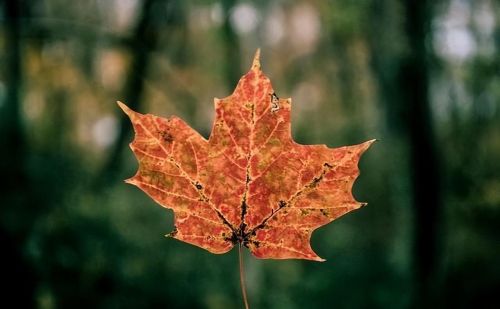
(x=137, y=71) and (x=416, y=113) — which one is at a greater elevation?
(x=137, y=71)

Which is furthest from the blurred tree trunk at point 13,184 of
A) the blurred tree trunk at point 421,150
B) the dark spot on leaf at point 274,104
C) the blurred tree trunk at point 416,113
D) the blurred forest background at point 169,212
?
the blurred tree trunk at point 421,150

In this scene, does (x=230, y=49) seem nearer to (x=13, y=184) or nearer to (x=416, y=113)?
(x=416, y=113)

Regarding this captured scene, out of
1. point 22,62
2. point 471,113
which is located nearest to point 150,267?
point 22,62

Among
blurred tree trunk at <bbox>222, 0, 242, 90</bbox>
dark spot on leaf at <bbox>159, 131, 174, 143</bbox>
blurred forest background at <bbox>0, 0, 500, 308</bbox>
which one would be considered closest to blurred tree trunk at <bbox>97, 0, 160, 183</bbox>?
blurred forest background at <bbox>0, 0, 500, 308</bbox>

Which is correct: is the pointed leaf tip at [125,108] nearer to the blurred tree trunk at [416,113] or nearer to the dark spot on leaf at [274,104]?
the dark spot on leaf at [274,104]

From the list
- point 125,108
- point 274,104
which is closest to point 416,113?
point 274,104

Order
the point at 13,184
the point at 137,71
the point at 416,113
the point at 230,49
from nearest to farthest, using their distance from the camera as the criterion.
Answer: the point at 13,184
the point at 416,113
the point at 137,71
the point at 230,49

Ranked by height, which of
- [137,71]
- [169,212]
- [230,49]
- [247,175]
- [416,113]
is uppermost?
[230,49]

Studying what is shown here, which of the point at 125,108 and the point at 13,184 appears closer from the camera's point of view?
the point at 125,108
